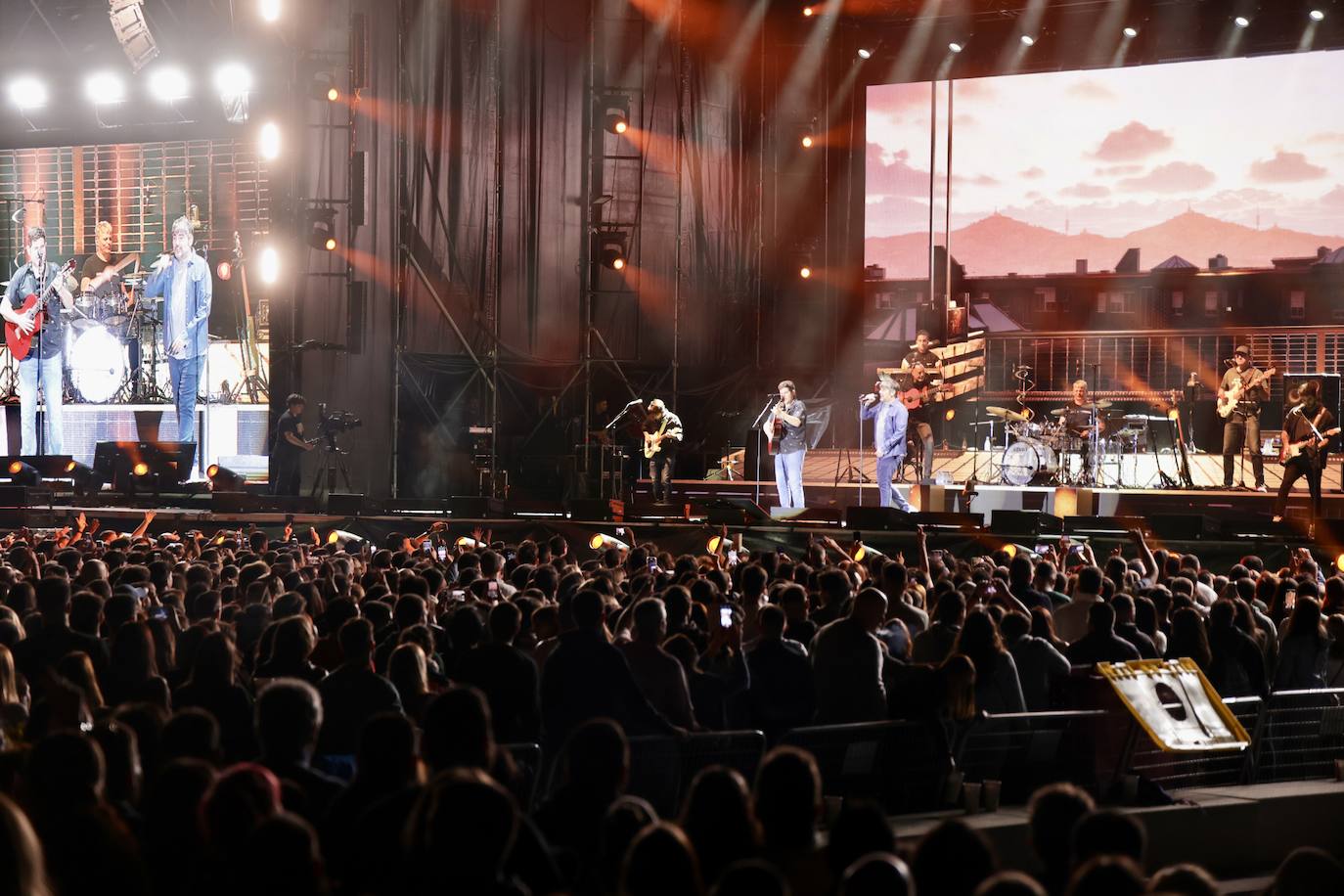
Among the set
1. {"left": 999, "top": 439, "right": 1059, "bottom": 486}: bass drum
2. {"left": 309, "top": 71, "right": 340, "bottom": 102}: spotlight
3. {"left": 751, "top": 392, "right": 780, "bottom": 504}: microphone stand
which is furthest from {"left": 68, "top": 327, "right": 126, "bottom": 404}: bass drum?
{"left": 999, "top": 439, "right": 1059, "bottom": 486}: bass drum

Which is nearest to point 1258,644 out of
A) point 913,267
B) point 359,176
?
point 359,176

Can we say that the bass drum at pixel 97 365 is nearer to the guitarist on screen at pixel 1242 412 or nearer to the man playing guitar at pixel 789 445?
the man playing guitar at pixel 789 445

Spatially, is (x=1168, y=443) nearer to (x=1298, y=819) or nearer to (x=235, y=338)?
(x=235, y=338)

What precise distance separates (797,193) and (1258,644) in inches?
772

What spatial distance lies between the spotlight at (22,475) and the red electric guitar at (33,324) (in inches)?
129

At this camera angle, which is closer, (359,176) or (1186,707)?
(1186,707)

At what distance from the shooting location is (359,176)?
72.7 ft

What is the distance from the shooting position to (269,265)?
24172mm

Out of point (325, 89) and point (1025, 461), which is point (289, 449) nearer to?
point (325, 89)

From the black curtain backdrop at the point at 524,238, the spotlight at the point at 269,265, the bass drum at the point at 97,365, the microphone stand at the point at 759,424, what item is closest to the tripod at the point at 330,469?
the black curtain backdrop at the point at 524,238

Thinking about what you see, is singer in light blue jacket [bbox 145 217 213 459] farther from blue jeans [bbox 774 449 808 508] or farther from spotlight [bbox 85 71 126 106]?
blue jeans [bbox 774 449 808 508]

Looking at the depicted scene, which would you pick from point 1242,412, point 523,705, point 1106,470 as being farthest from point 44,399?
point 523,705

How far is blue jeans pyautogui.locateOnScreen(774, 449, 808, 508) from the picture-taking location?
23.1m

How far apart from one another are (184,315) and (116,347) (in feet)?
4.85
